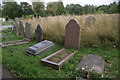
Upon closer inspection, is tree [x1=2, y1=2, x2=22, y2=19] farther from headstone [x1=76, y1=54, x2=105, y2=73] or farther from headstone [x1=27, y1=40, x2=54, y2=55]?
headstone [x1=76, y1=54, x2=105, y2=73]

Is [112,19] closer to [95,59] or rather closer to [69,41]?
[69,41]

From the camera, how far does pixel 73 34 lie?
454 cm

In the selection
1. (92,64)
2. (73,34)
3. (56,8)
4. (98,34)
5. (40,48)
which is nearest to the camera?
(92,64)

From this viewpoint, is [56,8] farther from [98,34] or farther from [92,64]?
[92,64]

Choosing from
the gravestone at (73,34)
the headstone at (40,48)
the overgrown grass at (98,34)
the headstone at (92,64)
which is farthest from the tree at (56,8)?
the headstone at (92,64)

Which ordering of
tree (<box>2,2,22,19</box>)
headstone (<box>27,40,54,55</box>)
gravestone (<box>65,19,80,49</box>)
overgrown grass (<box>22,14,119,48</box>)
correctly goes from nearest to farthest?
headstone (<box>27,40,54,55</box>)
gravestone (<box>65,19,80,49</box>)
overgrown grass (<box>22,14,119,48</box>)
tree (<box>2,2,22,19</box>)

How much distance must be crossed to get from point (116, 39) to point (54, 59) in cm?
298

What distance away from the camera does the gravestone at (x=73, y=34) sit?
446cm

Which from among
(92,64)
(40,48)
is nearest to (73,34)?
(40,48)

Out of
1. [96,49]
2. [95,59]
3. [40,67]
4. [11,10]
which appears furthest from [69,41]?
[11,10]

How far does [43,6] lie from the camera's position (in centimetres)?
2223

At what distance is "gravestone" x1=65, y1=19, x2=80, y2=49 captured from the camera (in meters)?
4.46

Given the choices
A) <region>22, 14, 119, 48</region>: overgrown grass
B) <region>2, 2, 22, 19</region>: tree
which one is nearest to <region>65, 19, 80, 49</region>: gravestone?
<region>22, 14, 119, 48</region>: overgrown grass

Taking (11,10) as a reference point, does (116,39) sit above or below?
below
